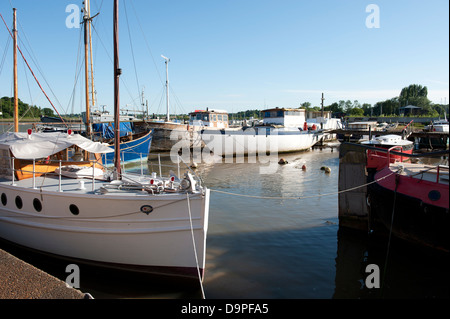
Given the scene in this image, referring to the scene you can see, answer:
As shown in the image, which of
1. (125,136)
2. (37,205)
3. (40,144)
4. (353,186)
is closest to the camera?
(37,205)

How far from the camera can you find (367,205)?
9.81m

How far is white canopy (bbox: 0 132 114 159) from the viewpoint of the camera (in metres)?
8.86

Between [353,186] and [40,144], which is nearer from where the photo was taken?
[40,144]

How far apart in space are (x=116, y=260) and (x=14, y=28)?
13.4 m

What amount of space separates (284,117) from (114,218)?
35.5 meters

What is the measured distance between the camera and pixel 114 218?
7285 millimetres

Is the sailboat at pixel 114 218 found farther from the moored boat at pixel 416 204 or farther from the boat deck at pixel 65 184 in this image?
the moored boat at pixel 416 204

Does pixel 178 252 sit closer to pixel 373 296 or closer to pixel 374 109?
pixel 373 296

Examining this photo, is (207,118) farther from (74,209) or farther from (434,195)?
(434,195)

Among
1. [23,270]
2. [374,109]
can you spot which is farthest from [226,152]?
[374,109]

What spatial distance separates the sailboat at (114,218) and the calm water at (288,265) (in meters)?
0.48

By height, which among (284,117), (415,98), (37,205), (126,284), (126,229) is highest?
(415,98)

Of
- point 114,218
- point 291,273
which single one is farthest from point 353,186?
point 114,218

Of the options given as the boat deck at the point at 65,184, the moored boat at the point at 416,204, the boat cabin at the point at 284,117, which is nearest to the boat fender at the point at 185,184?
the boat deck at the point at 65,184
